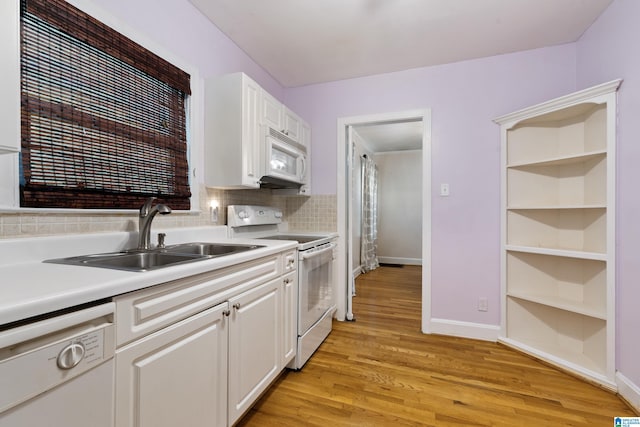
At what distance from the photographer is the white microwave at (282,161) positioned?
7.69 ft

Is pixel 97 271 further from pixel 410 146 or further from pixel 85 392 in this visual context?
pixel 410 146

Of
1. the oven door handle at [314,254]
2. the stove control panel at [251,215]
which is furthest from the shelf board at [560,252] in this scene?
the stove control panel at [251,215]

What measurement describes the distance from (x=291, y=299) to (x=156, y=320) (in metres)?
1.07

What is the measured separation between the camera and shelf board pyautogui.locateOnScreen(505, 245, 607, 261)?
6.57ft

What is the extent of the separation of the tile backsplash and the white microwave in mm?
277

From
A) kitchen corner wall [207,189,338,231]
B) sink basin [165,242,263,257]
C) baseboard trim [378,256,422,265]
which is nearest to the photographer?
sink basin [165,242,263,257]

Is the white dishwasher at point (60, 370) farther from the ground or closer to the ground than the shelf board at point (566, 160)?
closer to the ground

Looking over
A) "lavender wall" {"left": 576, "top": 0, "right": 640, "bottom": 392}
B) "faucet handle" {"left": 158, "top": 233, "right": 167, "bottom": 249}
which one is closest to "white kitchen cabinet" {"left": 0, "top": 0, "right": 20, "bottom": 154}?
"faucet handle" {"left": 158, "top": 233, "right": 167, "bottom": 249}

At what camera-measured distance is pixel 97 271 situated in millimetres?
1007

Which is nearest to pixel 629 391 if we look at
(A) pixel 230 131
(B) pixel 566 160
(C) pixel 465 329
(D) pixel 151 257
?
(C) pixel 465 329

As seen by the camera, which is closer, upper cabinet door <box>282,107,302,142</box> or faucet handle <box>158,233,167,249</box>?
faucet handle <box>158,233,167,249</box>

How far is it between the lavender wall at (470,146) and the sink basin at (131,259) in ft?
7.35

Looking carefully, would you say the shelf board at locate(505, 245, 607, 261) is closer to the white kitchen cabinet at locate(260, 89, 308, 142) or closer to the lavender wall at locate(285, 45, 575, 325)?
the lavender wall at locate(285, 45, 575, 325)

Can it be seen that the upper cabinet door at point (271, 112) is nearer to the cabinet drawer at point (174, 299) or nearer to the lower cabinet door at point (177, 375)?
the cabinet drawer at point (174, 299)
